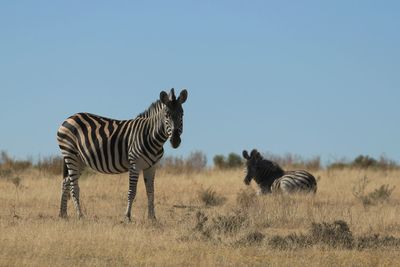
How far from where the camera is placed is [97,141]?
16188 mm

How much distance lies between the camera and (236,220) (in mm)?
13438

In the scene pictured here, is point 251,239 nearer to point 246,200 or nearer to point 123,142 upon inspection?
point 123,142

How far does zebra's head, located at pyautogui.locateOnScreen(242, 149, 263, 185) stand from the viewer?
22.0 m

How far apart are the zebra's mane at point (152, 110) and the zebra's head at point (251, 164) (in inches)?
240

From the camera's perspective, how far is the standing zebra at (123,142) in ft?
50.0

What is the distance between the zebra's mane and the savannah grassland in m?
2.03

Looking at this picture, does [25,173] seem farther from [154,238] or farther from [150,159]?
[154,238]

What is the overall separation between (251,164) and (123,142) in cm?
682

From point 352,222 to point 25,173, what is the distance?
45.5ft

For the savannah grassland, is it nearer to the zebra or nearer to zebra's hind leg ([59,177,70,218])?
zebra's hind leg ([59,177,70,218])

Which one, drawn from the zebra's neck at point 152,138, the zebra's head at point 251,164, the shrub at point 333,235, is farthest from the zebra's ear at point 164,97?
the zebra's head at point 251,164

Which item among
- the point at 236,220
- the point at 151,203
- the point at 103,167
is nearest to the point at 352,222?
the point at 236,220

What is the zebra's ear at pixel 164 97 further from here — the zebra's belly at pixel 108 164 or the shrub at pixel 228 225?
the shrub at pixel 228 225

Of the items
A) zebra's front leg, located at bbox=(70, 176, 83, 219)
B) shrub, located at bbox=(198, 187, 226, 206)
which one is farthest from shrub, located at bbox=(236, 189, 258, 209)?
zebra's front leg, located at bbox=(70, 176, 83, 219)
